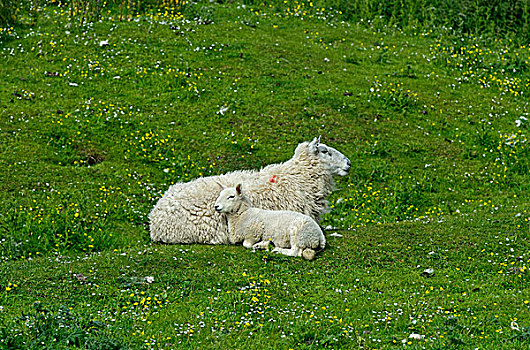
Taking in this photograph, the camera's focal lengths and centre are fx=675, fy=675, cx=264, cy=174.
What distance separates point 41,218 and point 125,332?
5.62 meters

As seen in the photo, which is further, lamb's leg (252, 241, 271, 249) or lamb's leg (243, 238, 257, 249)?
lamb's leg (243, 238, 257, 249)

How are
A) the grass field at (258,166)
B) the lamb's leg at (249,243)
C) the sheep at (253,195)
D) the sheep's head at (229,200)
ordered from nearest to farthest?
the grass field at (258,166) < the lamb's leg at (249,243) < the sheep's head at (229,200) < the sheep at (253,195)

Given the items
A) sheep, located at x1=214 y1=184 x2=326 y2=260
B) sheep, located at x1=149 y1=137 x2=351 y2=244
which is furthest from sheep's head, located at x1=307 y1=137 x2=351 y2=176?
sheep, located at x1=214 y1=184 x2=326 y2=260

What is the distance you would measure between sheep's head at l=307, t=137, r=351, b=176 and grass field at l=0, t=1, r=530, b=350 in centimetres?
137

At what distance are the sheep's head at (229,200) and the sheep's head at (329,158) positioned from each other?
2248mm

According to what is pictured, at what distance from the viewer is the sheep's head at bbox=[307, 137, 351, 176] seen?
13.4 meters

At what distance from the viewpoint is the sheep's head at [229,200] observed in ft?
38.5

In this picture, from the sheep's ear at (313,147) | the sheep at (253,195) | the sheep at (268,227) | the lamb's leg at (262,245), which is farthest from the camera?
the sheep's ear at (313,147)

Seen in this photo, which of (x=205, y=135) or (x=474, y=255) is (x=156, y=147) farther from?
(x=474, y=255)

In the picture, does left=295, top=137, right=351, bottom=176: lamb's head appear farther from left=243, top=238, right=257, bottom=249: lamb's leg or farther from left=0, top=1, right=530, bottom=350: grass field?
left=243, top=238, right=257, bottom=249: lamb's leg

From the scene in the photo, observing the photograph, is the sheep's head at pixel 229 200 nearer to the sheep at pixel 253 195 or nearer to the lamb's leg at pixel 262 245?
the sheep at pixel 253 195

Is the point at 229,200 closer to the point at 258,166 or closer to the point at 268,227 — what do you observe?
the point at 268,227

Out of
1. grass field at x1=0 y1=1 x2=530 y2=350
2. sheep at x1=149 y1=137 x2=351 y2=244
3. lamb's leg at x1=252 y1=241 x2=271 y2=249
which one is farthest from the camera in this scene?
sheep at x1=149 y1=137 x2=351 y2=244

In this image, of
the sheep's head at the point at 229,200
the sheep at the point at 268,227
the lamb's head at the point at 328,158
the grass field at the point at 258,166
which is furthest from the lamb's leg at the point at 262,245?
the lamb's head at the point at 328,158
